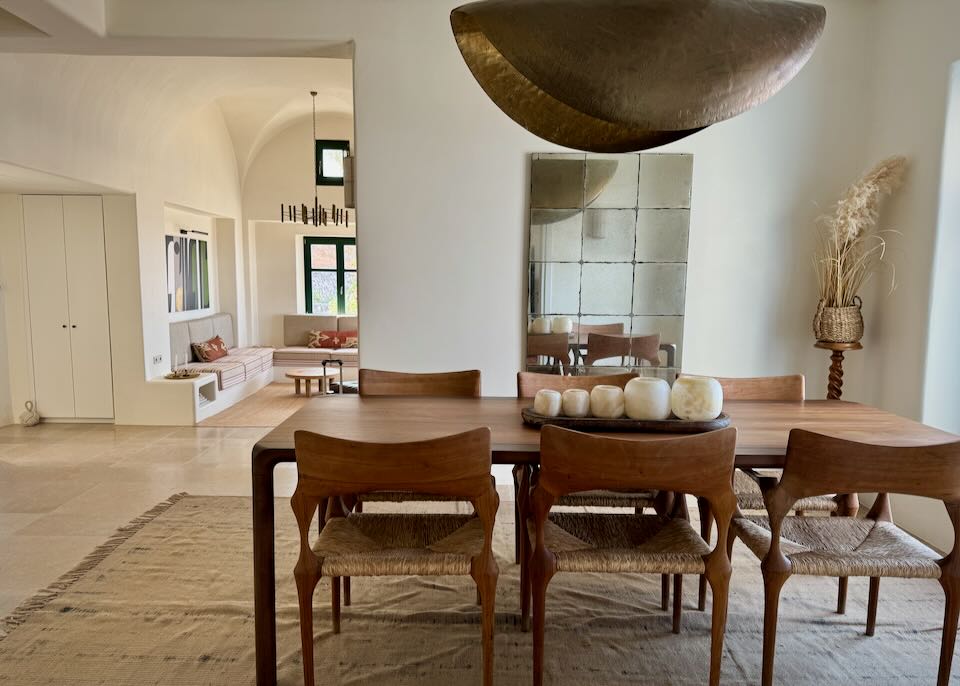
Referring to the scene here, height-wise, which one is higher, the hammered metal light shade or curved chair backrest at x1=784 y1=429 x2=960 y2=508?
the hammered metal light shade

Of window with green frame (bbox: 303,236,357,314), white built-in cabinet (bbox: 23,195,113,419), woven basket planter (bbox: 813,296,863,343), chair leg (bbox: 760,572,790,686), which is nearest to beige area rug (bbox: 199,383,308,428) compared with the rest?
white built-in cabinet (bbox: 23,195,113,419)

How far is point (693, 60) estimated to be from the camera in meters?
1.14

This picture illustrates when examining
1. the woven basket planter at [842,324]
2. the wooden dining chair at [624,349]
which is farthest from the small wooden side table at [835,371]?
the wooden dining chair at [624,349]

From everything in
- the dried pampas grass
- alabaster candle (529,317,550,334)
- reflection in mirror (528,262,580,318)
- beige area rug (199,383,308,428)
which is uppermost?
the dried pampas grass

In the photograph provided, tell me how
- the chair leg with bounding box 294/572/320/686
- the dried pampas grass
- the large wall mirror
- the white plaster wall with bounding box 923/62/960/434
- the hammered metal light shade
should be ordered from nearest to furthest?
the hammered metal light shade < the chair leg with bounding box 294/572/320/686 < the white plaster wall with bounding box 923/62/960/434 < the dried pampas grass < the large wall mirror

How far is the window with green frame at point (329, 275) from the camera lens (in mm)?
8641

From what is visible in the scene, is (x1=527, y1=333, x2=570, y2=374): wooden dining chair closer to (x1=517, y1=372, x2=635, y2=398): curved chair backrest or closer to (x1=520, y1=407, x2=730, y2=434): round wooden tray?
(x1=517, y1=372, x2=635, y2=398): curved chair backrest

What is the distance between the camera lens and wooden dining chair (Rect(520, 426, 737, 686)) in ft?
5.01

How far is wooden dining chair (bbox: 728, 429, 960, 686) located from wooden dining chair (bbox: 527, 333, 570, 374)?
5.38ft

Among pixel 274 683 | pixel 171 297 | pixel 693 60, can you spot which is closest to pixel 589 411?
pixel 693 60

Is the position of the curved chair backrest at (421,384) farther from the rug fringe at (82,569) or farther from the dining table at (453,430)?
the rug fringe at (82,569)

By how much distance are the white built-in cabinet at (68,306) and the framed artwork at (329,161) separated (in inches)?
135

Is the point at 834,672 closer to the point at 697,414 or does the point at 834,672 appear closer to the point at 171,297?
the point at 697,414

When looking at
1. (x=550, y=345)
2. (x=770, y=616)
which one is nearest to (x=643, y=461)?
(x=770, y=616)
